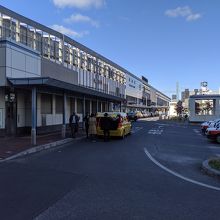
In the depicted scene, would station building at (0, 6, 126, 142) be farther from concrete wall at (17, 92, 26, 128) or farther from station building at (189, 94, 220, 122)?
station building at (189, 94, 220, 122)

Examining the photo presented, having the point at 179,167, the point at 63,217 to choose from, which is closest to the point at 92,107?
the point at 179,167

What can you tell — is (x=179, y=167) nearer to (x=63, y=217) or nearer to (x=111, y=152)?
(x=111, y=152)

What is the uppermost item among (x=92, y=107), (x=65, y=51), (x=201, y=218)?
(x=65, y=51)

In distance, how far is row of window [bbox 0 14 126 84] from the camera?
25.1 m

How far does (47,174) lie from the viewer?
30.2 ft

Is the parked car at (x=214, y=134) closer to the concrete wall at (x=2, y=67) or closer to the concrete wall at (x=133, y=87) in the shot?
the concrete wall at (x=2, y=67)

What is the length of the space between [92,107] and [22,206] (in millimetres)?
30498

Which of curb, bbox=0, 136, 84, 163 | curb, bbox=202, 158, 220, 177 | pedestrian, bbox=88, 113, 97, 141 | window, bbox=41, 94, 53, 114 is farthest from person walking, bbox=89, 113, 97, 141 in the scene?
curb, bbox=202, 158, 220, 177

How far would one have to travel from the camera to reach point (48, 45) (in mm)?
30828

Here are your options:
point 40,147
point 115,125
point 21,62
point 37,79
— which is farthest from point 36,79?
point 115,125

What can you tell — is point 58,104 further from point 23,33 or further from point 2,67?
point 2,67

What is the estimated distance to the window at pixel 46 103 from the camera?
23.8m

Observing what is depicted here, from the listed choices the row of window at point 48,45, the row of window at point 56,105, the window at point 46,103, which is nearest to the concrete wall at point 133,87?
the row of window at point 48,45

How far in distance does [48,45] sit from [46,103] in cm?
845
